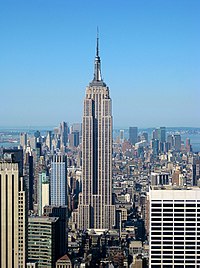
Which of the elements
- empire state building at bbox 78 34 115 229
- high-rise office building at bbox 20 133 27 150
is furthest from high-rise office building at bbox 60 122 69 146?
empire state building at bbox 78 34 115 229

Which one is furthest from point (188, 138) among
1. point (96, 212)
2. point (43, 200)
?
point (96, 212)

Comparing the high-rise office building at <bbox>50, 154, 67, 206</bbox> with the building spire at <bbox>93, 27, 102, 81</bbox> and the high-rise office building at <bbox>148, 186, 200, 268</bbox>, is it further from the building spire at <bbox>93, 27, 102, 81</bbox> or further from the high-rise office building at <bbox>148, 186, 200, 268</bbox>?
the high-rise office building at <bbox>148, 186, 200, 268</bbox>

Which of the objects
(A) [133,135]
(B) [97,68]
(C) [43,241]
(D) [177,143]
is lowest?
(C) [43,241]

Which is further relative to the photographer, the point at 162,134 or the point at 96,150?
the point at 96,150

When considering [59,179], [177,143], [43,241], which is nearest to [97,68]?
[177,143]

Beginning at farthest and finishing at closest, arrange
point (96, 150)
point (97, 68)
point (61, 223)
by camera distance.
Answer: point (96, 150) < point (97, 68) < point (61, 223)

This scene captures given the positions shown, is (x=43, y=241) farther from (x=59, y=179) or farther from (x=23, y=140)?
(x=59, y=179)

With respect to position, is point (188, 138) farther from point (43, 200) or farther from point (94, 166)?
point (94, 166)
